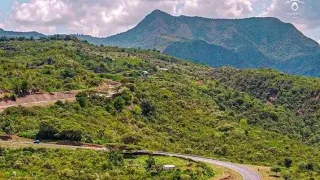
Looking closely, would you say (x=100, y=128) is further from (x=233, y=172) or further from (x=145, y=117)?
(x=233, y=172)

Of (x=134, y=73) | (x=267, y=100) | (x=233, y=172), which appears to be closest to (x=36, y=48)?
(x=134, y=73)

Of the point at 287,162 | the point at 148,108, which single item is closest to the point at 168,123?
the point at 148,108

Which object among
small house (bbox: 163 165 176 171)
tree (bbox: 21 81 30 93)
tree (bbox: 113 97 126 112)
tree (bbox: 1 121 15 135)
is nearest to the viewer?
small house (bbox: 163 165 176 171)

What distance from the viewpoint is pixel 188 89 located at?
134m

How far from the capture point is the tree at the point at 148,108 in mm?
101625

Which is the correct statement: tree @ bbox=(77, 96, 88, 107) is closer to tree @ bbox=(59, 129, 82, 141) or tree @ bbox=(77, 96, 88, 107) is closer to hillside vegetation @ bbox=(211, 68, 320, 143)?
tree @ bbox=(59, 129, 82, 141)

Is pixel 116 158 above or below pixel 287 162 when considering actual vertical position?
above

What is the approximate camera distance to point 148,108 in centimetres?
10238

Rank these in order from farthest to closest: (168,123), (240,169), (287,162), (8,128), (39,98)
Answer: (168,123), (39,98), (287,162), (8,128), (240,169)

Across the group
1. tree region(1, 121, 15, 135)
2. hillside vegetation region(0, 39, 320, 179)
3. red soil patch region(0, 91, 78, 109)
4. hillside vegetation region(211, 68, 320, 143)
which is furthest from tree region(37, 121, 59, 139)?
hillside vegetation region(211, 68, 320, 143)

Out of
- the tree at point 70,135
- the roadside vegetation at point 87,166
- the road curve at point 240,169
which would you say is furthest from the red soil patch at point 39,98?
the road curve at point 240,169

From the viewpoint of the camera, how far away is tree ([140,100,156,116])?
102 metres

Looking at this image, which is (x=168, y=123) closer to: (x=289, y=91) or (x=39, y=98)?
(x=39, y=98)

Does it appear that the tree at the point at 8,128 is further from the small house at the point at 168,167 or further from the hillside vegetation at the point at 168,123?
the small house at the point at 168,167
